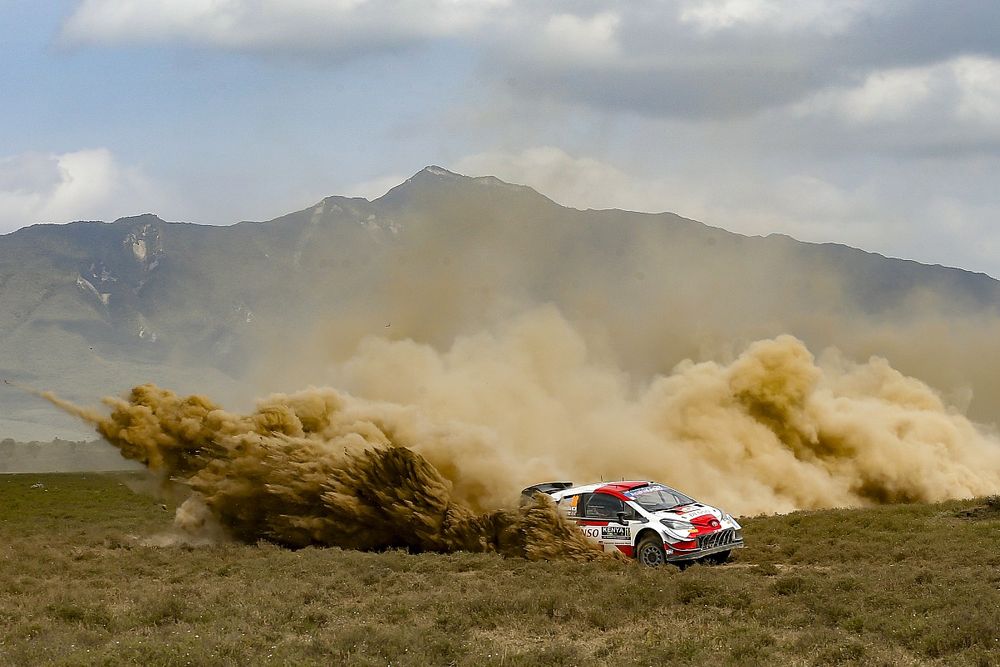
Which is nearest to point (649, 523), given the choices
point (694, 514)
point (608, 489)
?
point (694, 514)

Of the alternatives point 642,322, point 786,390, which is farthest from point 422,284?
point 786,390

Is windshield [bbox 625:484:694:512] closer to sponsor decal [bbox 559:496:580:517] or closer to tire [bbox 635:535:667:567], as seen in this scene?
tire [bbox 635:535:667:567]

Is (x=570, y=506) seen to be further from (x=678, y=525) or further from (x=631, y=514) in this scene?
(x=678, y=525)

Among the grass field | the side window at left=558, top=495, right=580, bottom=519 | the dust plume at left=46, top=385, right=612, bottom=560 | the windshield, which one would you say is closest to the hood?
the windshield

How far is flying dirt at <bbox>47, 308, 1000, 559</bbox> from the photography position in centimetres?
2736

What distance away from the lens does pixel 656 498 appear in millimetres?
24766

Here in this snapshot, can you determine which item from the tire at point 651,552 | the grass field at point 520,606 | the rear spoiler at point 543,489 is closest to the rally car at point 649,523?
the tire at point 651,552

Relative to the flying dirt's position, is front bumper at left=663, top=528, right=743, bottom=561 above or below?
below

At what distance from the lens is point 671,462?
130 feet

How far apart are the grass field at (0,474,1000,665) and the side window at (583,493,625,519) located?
1833 mm

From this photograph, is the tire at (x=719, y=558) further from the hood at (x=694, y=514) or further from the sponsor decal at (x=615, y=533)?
the sponsor decal at (x=615, y=533)

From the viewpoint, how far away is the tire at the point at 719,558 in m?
23.9

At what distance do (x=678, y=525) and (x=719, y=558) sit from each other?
1359 mm

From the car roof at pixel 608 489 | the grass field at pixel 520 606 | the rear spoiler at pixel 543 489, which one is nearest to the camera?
the grass field at pixel 520 606
